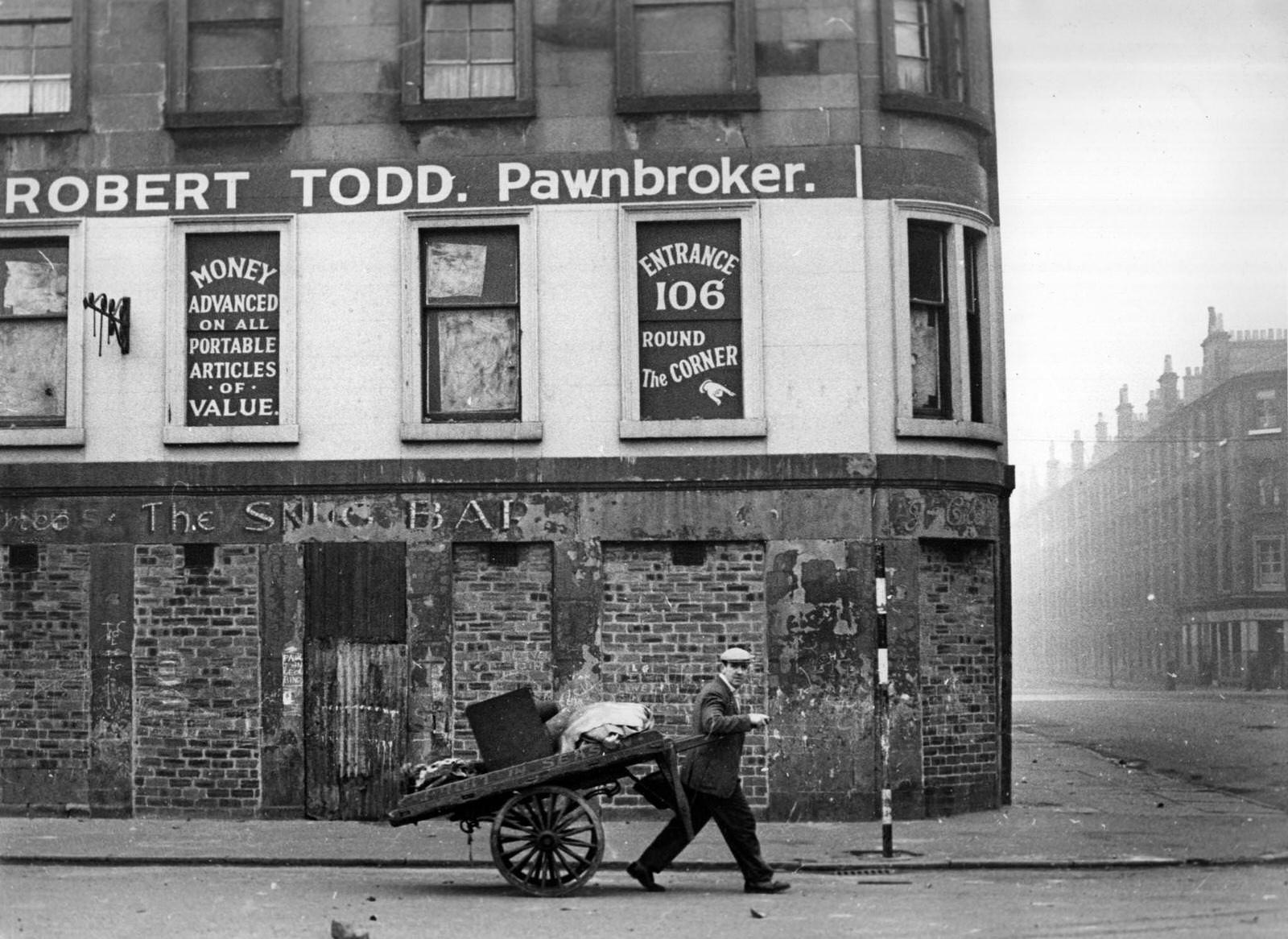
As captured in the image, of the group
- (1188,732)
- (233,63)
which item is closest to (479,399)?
(233,63)

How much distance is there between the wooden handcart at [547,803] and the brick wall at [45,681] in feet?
22.8

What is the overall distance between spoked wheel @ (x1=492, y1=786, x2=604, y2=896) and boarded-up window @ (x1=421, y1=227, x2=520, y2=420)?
655 centimetres

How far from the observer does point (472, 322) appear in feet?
61.3

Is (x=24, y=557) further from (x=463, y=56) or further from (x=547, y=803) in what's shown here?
(x=547, y=803)

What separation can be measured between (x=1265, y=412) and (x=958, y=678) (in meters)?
59.9

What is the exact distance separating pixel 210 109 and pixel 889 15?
7.25 metres

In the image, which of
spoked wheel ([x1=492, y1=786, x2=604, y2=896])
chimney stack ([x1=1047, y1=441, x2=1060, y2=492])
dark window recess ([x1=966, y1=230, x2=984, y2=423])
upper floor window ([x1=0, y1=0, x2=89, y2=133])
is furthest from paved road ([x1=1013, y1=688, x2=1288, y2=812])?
chimney stack ([x1=1047, y1=441, x2=1060, y2=492])

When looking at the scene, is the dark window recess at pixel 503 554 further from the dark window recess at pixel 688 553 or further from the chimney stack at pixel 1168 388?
the chimney stack at pixel 1168 388

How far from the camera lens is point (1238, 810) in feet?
61.6

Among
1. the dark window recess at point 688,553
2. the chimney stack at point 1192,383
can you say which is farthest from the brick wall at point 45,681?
the chimney stack at point 1192,383

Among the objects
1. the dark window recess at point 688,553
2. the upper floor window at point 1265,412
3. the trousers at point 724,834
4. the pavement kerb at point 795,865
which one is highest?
the upper floor window at point 1265,412

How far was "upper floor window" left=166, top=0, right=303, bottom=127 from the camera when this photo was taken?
18734 mm

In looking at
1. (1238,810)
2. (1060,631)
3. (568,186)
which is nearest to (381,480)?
(568,186)

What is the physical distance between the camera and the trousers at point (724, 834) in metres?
12.9
